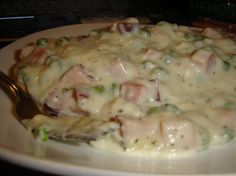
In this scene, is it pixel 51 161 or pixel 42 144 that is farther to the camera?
pixel 42 144

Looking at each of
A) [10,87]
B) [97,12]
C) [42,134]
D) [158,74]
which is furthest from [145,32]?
[97,12]

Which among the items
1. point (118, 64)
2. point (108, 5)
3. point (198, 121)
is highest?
point (118, 64)

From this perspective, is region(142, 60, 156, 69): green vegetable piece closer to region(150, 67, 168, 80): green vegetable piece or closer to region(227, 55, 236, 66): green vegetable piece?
region(150, 67, 168, 80): green vegetable piece

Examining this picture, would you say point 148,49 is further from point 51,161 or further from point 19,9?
point 19,9

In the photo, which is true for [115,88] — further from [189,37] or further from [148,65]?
[189,37]

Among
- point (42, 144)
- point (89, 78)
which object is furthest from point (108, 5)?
point (42, 144)

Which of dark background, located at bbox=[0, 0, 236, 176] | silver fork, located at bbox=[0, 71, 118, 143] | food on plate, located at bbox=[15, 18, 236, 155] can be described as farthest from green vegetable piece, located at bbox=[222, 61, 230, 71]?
dark background, located at bbox=[0, 0, 236, 176]

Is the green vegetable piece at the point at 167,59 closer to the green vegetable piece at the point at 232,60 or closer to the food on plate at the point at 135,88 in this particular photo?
the food on plate at the point at 135,88
